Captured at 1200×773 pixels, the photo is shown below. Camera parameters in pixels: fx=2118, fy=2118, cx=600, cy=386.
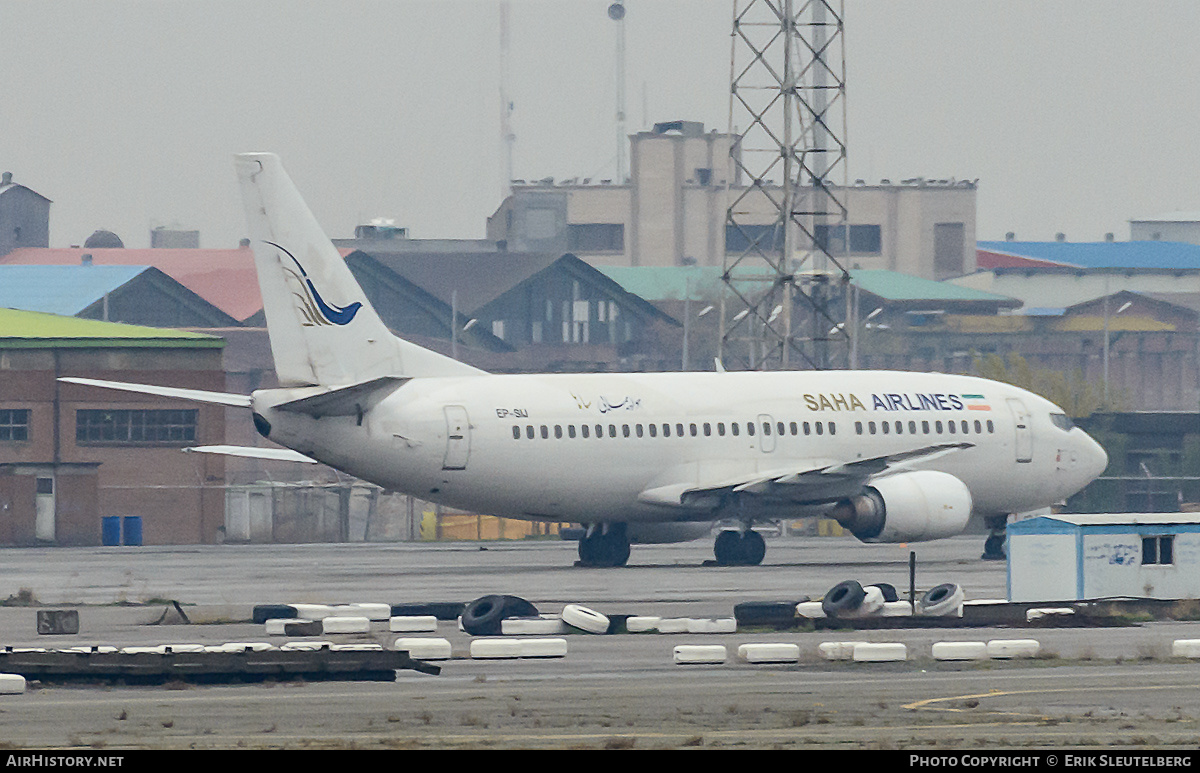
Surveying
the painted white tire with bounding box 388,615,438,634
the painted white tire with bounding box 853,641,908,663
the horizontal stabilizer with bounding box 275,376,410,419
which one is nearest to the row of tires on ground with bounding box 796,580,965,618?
the painted white tire with bounding box 853,641,908,663

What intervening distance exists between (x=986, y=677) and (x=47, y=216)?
154 metres

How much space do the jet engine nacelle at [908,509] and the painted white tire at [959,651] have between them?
66.5ft

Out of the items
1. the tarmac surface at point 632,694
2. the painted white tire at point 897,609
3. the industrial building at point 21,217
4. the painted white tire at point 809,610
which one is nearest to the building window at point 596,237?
the industrial building at point 21,217

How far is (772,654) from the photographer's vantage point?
1084 inches

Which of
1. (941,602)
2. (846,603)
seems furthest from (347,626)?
(941,602)

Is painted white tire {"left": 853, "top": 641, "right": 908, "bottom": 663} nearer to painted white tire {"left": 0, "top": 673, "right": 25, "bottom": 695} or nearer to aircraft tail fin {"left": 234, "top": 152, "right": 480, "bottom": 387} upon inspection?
painted white tire {"left": 0, "top": 673, "right": 25, "bottom": 695}

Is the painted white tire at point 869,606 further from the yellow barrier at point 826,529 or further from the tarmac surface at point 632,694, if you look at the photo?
the yellow barrier at point 826,529

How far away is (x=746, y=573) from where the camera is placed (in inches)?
1849

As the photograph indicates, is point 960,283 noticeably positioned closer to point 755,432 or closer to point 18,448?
point 18,448

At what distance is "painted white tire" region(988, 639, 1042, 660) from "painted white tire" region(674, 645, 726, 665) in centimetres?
362

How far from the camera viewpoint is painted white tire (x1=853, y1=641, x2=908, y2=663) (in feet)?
90.1

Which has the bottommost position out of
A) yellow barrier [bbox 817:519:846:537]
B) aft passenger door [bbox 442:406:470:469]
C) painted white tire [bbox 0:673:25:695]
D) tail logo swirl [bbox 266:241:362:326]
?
painted white tire [bbox 0:673:25:695]
